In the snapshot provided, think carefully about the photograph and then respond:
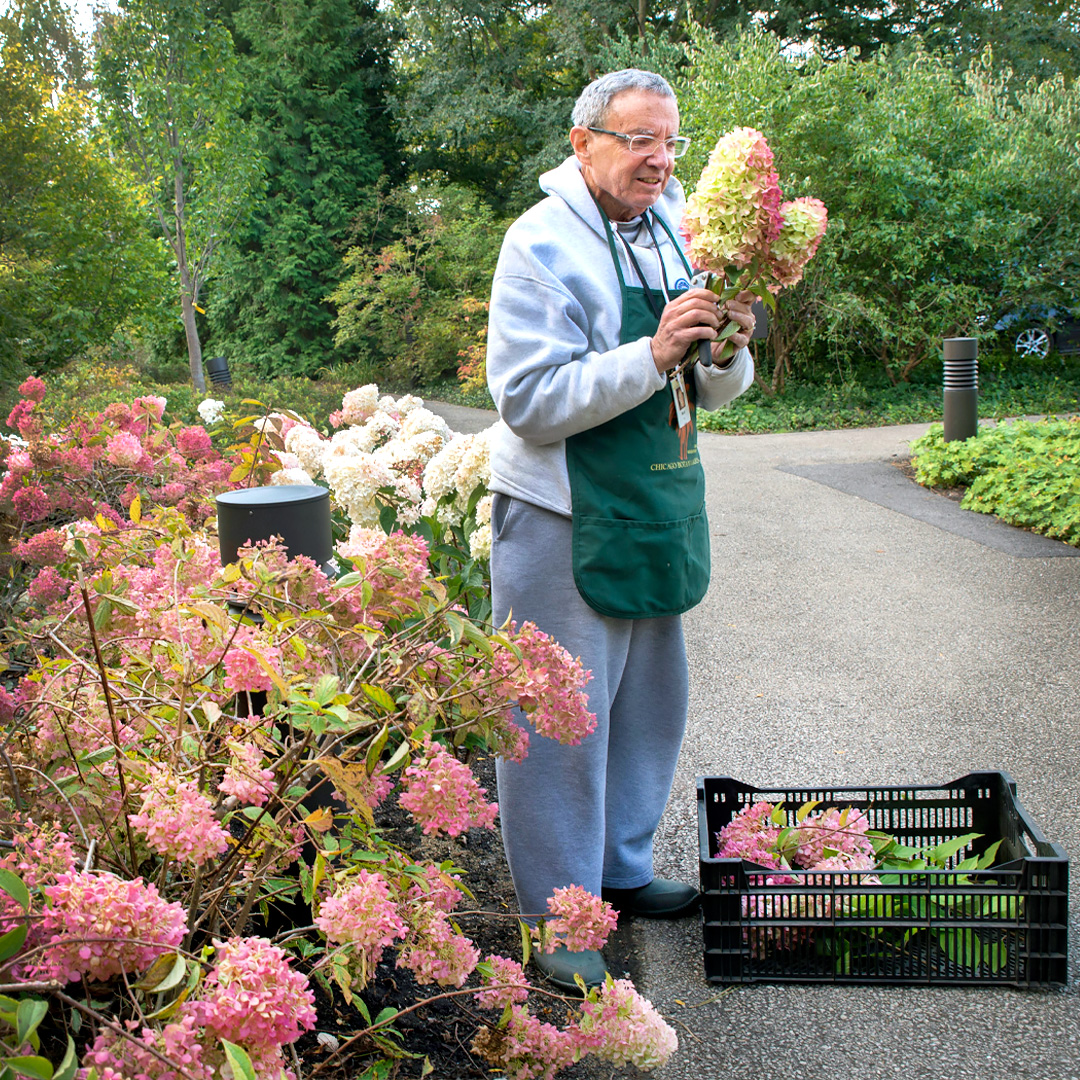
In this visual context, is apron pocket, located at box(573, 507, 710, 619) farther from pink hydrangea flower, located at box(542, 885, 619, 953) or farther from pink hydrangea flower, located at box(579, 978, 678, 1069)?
pink hydrangea flower, located at box(579, 978, 678, 1069)

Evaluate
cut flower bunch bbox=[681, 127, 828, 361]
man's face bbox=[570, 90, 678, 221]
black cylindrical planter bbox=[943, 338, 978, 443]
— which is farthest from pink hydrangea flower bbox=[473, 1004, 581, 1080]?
black cylindrical planter bbox=[943, 338, 978, 443]

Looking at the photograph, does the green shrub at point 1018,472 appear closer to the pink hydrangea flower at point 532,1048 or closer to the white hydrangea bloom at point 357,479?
the white hydrangea bloom at point 357,479

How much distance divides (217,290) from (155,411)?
2271 centimetres

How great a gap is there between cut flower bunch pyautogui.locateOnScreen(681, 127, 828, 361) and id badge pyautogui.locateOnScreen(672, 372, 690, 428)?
0.21 metres

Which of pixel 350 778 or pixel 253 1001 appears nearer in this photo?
pixel 253 1001

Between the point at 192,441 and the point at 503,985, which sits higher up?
the point at 192,441

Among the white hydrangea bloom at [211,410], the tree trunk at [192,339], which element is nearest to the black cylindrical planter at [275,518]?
the white hydrangea bloom at [211,410]

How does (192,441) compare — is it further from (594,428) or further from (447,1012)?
(447,1012)

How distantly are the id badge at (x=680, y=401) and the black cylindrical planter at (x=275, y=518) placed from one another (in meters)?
0.85

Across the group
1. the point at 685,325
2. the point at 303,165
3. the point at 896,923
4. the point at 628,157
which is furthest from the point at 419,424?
the point at 303,165

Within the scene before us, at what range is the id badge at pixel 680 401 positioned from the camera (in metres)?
2.23

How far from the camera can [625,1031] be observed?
1.60m

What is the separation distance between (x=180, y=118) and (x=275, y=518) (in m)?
13.3

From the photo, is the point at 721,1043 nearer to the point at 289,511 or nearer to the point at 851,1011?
the point at 851,1011
